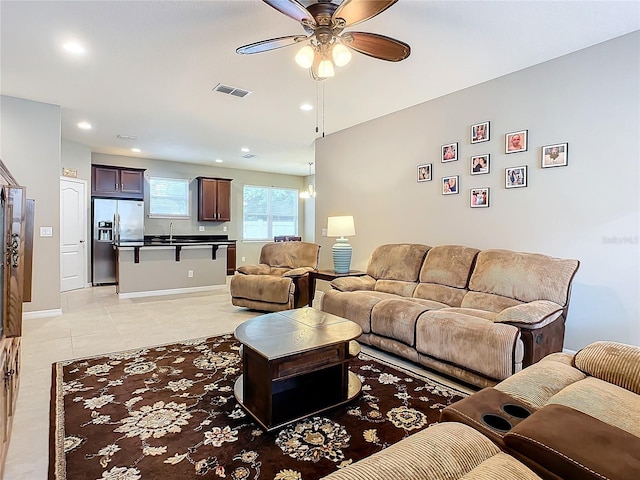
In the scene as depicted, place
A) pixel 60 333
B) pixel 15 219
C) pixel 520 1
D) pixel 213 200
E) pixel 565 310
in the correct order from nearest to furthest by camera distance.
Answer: pixel 15 219, pixel 520 1, pixel 565 310, pixel 60 333, pixel 213 200

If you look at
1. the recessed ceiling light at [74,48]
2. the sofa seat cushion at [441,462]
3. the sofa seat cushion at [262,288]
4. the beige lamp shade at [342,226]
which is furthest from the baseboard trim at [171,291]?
the sofa seat cushion at [441,462]

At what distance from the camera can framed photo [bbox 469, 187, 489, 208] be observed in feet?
12.6

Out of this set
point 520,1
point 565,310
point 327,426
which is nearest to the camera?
point 327,426

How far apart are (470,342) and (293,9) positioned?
7.93 feet

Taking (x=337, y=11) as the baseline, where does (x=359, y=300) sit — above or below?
below

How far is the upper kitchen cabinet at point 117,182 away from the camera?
711 cm

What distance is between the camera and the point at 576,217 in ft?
10.4

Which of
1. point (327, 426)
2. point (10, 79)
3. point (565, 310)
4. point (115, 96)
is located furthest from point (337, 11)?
point (10, 79)

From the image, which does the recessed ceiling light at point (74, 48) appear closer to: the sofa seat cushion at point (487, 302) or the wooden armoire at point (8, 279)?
the wooden armoire at point (8, 279)

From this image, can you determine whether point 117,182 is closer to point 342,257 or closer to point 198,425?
point 342,257

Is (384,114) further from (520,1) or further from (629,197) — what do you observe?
(629,197)

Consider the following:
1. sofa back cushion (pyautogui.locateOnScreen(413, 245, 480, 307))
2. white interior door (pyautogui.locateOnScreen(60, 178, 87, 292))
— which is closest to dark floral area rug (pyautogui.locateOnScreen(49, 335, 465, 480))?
sofa back cushion (pyautogui.locateOnScreen(413, 245, 480, 307))

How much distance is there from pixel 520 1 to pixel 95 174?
742 cm

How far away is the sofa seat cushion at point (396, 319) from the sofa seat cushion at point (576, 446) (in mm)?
1846
